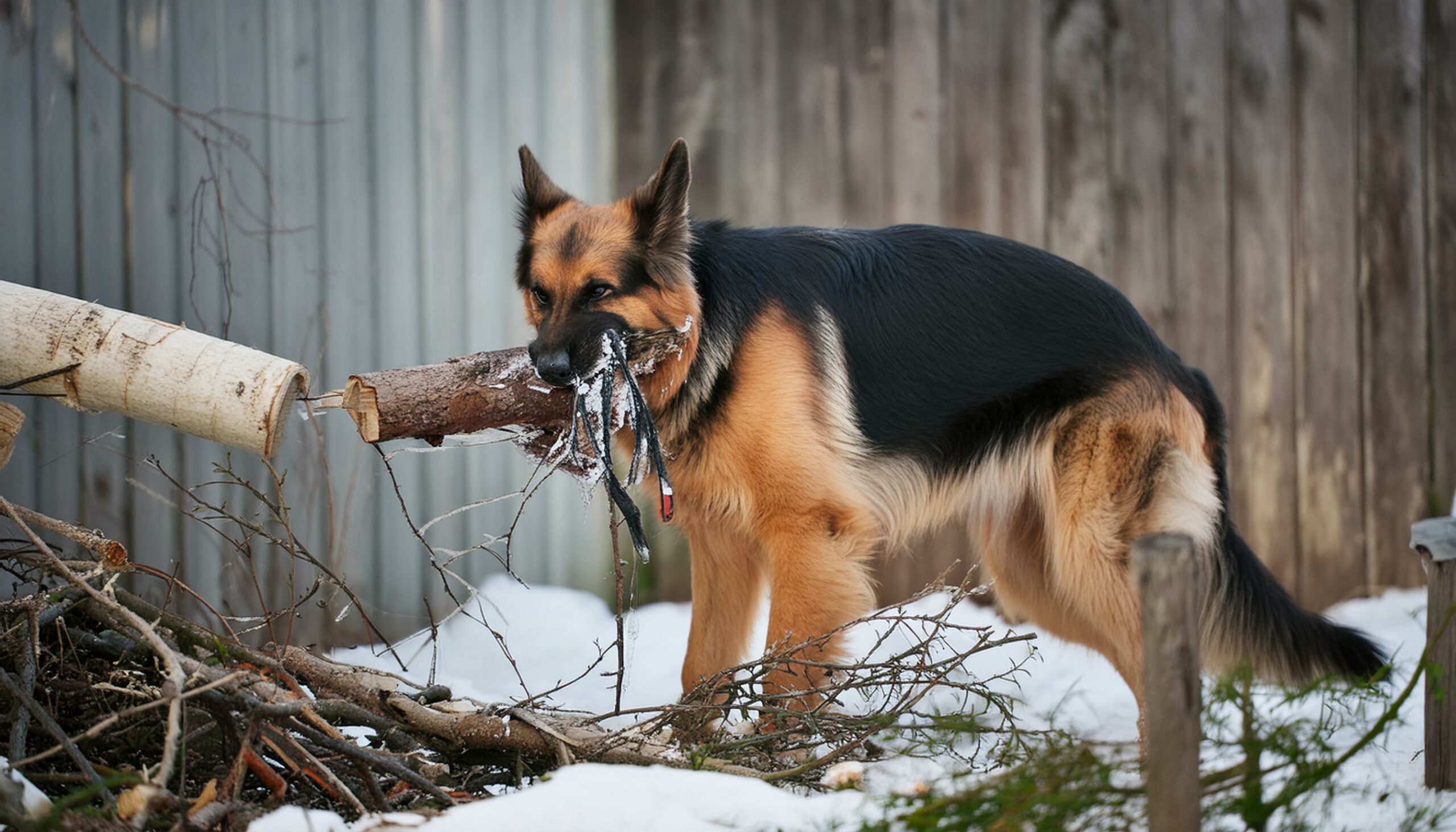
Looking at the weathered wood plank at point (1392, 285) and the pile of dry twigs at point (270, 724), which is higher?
the weathered wood plank at point (1392, 285)

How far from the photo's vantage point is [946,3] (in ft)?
18.0

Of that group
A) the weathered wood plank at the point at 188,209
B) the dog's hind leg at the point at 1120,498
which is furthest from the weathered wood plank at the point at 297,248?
the dog's hind leg at the point at 1120,498

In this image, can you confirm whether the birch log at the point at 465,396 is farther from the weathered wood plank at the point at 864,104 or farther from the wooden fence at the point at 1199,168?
the weathered wood plank at the point at 864,104

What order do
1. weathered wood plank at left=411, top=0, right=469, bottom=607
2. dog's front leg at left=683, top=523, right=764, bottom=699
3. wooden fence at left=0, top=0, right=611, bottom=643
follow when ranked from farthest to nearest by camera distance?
weathered wood plank at left=411, top=0, right=469, bottom=607 < wooden fence at left=0, top=0, right=611, bottom=643 < dog's front leg at left=683, top=523, right=764, bottom=699

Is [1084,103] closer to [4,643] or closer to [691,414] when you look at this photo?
[691,414]

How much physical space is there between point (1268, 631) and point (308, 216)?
4188mm

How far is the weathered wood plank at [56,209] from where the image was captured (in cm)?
404

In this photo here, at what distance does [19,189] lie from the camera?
4.01 meters

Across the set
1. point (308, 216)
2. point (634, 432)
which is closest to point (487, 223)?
point (308, 216)

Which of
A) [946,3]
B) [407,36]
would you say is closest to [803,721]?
[407,36]

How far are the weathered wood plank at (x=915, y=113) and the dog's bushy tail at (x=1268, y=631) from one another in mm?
2508

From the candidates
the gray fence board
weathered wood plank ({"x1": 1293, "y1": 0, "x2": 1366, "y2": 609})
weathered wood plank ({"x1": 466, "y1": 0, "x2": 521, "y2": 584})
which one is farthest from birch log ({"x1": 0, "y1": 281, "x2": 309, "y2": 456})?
weathered wood plank ({"x1": 1293, "y1": 0, "x2": 1366, "y2": 609})

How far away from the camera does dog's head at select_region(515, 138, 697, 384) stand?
323cm

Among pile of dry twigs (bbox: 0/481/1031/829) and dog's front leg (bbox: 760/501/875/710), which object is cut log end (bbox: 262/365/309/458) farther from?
dog's front leg (bbox: 760/501/875/710)
